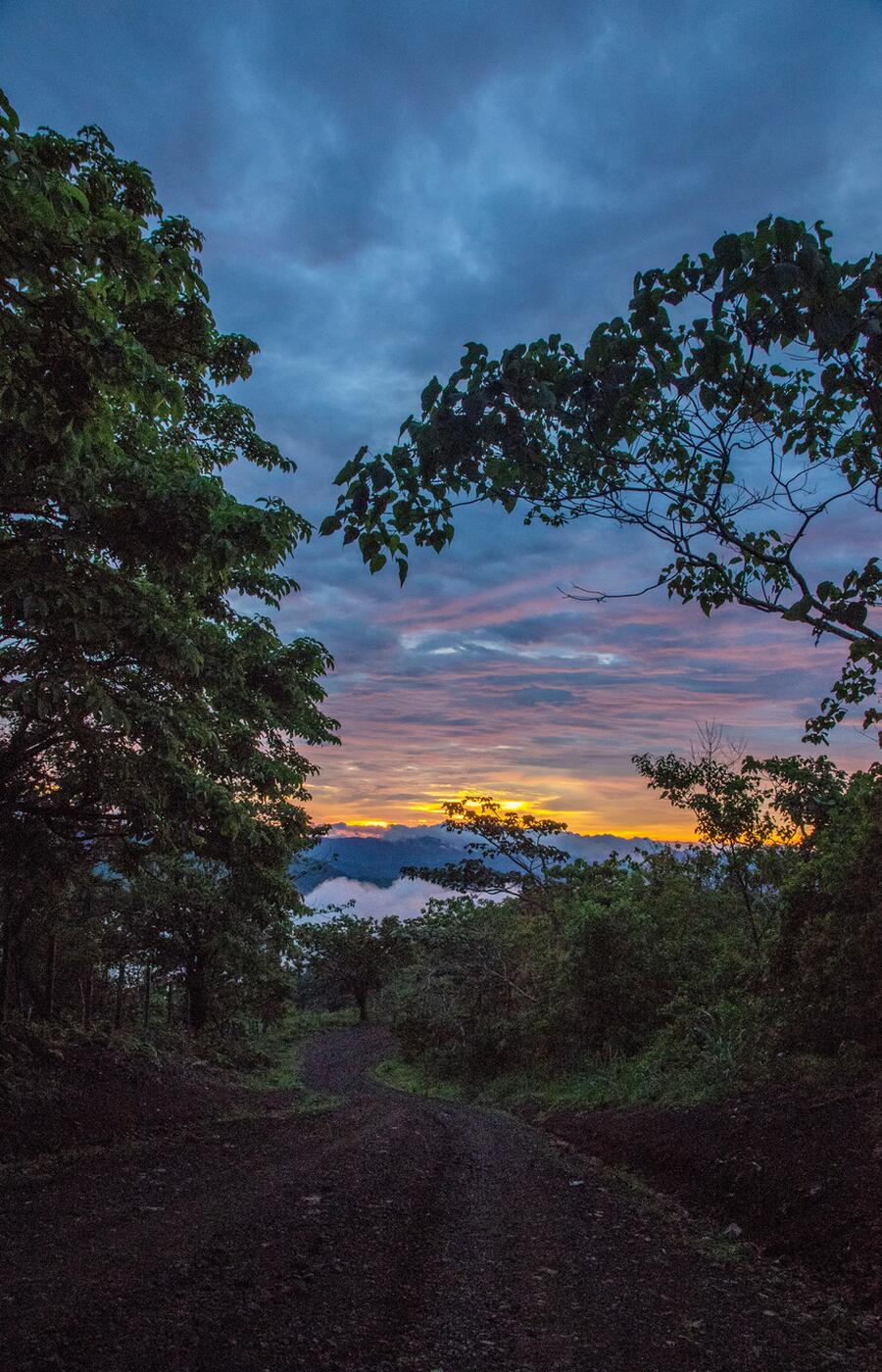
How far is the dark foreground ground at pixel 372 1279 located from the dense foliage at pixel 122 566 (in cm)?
352

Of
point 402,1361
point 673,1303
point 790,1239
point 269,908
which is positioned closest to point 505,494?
point 402,1361

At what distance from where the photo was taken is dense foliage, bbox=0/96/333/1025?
387 cm

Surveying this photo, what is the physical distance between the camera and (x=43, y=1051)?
10484mm

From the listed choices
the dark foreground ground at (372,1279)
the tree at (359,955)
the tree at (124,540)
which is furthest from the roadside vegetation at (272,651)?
the tree at (359,955)

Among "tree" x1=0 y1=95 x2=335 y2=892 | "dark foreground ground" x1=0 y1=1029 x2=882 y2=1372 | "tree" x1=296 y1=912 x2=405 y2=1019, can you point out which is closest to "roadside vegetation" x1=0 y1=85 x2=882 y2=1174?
"tree" x1=0 y1=95 x2=335 y2=892

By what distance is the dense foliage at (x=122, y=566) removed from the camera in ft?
12.7

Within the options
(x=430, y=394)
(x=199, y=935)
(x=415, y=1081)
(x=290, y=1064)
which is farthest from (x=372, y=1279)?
(x=290, y=1064)

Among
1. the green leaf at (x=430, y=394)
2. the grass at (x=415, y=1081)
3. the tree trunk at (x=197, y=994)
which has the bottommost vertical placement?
the grass at (x=415, y=1081)

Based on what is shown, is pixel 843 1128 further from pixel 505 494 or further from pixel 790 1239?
pixel 505 494

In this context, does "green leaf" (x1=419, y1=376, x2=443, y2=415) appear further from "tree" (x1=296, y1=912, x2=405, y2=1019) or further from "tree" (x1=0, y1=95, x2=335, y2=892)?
"tree" (x1=296, y1=912, x2=405, y2=1019)

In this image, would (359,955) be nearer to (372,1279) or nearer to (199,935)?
(199,935)

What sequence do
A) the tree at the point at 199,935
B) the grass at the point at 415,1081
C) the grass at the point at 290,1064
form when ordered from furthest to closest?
1. the grass at the point at 415,1081
2. the tree at the point at 199,935
3. the grass at the point at 290,1064

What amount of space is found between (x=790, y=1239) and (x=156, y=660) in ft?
21.5

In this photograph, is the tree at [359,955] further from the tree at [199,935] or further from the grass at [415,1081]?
the tree at [199,935]
